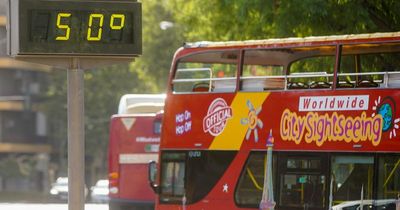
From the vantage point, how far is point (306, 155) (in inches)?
672

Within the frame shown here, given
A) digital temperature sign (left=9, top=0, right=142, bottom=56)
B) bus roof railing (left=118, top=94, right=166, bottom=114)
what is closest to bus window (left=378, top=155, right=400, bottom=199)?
digital temperature sign (left=9, top=0, right=142, bottom=56)

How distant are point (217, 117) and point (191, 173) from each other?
1280 millimetres

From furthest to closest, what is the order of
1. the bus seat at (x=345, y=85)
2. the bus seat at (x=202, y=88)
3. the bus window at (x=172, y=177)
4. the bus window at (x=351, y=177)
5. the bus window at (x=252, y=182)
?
the bus window at (x=172, y=177) < the bus seat at (x=202, y=88) < the bus window at (x=252, y=182) < the bus seat at (x=345, y=85) < the bus window at (x=351, y=177)

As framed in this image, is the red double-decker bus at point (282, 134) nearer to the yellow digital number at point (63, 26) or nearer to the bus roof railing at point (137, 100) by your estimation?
the yellow digital number at point (63, 26)

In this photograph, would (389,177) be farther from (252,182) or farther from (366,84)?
(252,182)

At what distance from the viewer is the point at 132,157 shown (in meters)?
29.2

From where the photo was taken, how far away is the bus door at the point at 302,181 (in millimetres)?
16812

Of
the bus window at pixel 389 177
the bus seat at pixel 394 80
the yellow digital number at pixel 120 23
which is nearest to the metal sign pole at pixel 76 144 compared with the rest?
the yellow digital number at pixel 120 23

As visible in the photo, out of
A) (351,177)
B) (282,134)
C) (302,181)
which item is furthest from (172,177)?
(351,177)

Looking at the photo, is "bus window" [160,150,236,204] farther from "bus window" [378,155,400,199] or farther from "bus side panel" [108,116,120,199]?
"bus side panel" [108,116,120,199]

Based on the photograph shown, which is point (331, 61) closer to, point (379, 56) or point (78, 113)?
point (379, 56)

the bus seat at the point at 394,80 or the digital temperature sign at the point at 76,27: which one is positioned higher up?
the digital temperature sign at the point at 76,27

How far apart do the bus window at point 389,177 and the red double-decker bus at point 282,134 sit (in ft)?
0.04

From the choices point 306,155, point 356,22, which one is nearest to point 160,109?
point 356,22
